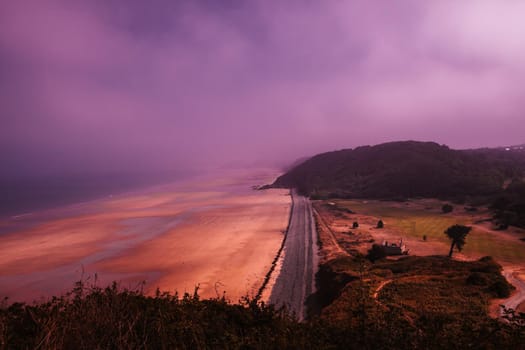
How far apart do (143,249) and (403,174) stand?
99069 millimetres

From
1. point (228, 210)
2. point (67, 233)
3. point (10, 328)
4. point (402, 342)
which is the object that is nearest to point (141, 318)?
point (10, 328)

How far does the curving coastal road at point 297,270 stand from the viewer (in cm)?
2536

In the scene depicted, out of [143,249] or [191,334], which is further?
[143,249]

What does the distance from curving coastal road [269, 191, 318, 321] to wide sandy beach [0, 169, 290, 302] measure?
2020 millimetres

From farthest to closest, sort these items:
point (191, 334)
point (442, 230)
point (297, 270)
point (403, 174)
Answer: point (403, 174) < point (442, 230) < point (297, 270) < point (191, 334)

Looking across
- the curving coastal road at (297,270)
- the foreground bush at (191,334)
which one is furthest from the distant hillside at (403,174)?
the foreground bush at (191,334)

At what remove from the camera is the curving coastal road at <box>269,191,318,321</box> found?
2536 centimetres

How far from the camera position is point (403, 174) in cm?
11075

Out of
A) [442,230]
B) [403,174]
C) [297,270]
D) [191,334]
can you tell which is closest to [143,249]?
[297,270]

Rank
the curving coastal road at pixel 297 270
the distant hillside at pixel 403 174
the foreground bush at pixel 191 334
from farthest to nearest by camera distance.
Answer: the distant hillside at pixel 403 174
the curving coastal road at pixel 297 270
the foreground bush at pixel 191 334

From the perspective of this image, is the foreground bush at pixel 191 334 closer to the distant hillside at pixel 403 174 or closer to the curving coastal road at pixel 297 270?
the curving coastal road at pixel 297 270

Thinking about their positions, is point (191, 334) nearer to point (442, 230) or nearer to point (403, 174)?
point (442, 230)

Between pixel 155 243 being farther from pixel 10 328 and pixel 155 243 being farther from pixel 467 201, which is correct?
pixel 467 201

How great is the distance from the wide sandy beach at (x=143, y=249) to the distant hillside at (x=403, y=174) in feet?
173
